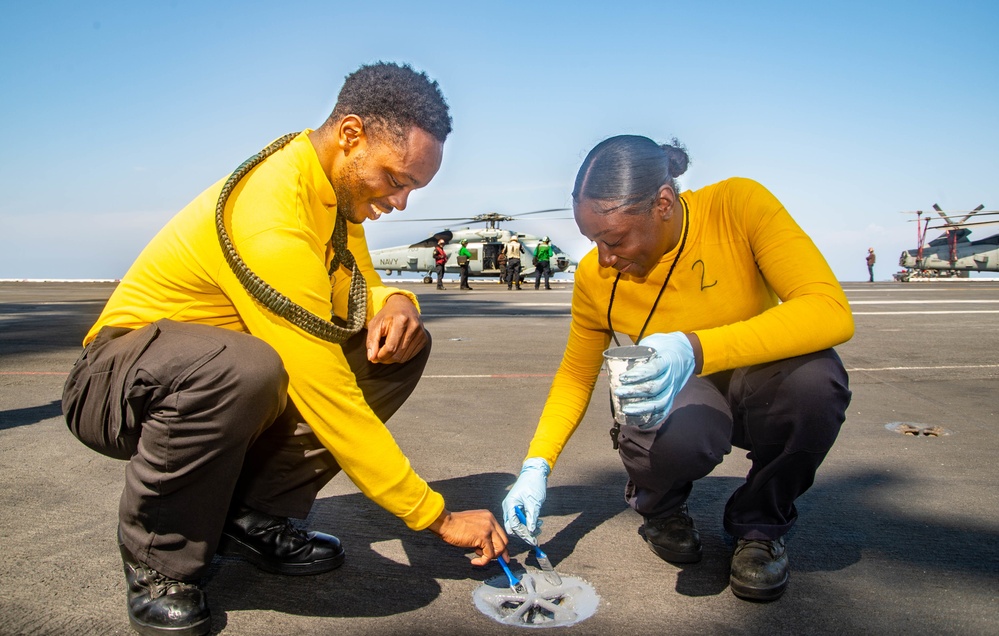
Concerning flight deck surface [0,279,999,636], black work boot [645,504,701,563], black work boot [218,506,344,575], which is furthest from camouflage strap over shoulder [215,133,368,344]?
black work boot [645,504,701,563]

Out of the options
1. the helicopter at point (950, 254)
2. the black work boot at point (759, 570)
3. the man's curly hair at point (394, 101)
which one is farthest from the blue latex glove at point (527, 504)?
the helicopter at point (950, 254)

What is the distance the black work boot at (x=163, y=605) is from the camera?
1.76 meters

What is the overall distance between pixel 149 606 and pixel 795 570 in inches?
68.4

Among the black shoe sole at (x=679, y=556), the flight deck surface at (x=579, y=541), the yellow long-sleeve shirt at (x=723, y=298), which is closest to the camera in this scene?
the flight deck surface at (x=579, y=541)

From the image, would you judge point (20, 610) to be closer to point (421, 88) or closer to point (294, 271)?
point (294, 271)

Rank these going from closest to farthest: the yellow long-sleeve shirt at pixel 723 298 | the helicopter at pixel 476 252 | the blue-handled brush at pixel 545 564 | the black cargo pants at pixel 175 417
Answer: the black cargo pants at pixel 175 417 < the yellow long-sleeve shirt at pixel 723 298 < the blue-handled brush at pixel 545 564 < the helicopter at pixel 476 252

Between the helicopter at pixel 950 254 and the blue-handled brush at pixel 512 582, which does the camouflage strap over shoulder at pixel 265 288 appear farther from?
the helicopter at pixel 950 254

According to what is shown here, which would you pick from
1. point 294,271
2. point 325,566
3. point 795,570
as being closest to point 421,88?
point 294,271

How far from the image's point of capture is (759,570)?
6.60 feet

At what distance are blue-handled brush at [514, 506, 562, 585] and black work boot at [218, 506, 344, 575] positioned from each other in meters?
0.54

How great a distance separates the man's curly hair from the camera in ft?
6.76

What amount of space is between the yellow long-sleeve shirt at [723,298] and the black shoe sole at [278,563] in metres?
0.67

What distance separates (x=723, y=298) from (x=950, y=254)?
39.6 m

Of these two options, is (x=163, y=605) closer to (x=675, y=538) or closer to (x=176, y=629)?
(x=176, y=629)
